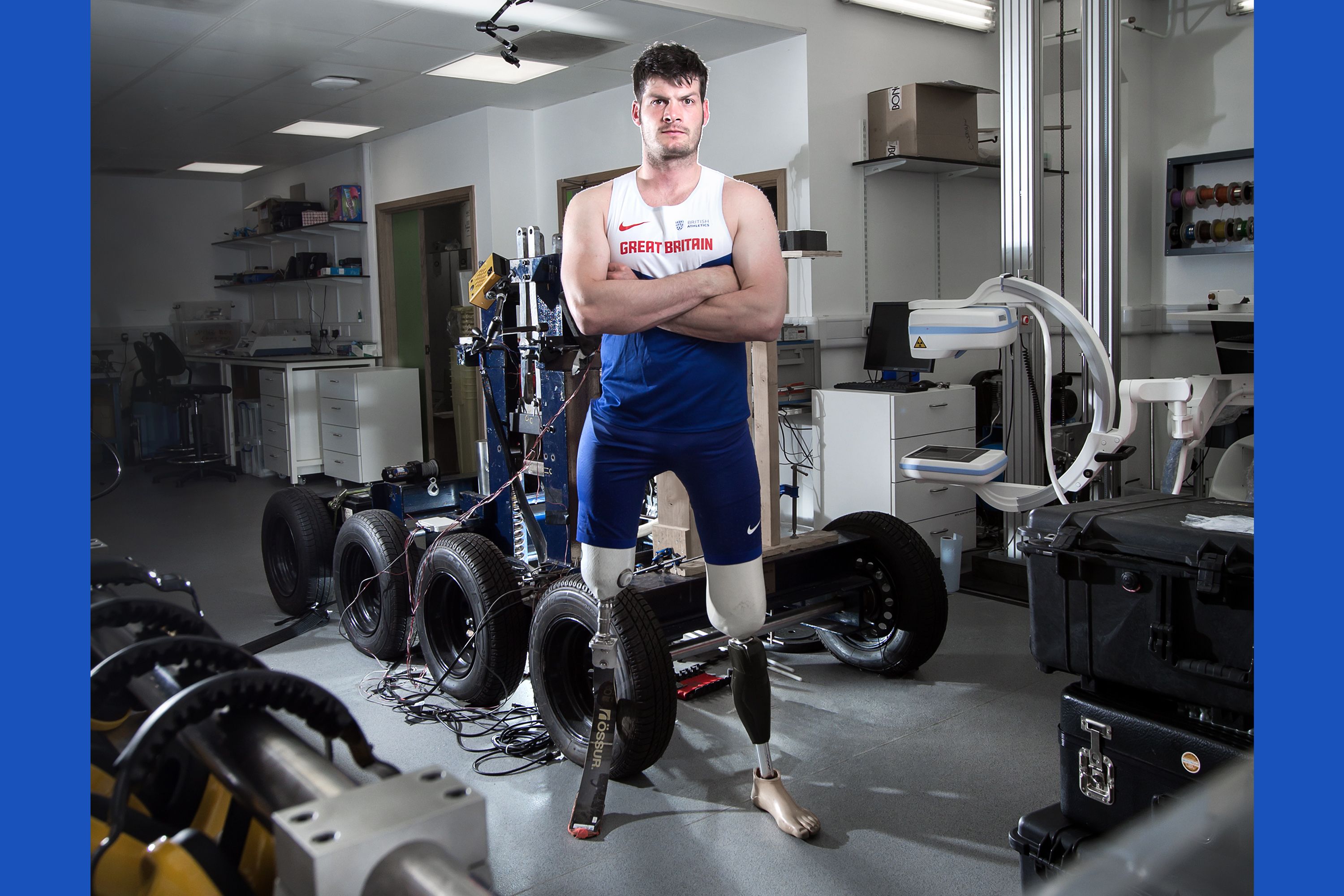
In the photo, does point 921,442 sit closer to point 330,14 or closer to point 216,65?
point 330,14

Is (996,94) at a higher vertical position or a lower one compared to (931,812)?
higher

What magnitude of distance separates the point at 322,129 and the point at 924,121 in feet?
14.7

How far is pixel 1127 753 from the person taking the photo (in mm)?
1736

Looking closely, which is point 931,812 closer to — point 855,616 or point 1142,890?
point 855,616

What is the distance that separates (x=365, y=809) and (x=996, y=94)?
21.0 ft

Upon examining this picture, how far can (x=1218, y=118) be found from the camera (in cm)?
584

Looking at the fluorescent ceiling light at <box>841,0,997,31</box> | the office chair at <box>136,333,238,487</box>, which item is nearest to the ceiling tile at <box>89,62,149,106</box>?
the office chair at <box>136,333,238,487</box>

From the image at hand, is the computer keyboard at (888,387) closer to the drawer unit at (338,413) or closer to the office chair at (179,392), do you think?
the drawer unit at (338,413)

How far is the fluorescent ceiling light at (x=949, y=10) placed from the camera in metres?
5.17

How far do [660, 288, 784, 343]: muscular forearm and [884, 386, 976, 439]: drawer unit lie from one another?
289cm

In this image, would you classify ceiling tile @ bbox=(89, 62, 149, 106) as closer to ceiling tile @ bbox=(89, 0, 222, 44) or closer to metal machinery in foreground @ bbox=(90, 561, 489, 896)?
ceiling tile @ bbox=(89, 0, 222, 44)

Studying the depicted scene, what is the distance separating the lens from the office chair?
1.68 ft

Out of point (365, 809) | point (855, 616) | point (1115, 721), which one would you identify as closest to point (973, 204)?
point (855, 616)

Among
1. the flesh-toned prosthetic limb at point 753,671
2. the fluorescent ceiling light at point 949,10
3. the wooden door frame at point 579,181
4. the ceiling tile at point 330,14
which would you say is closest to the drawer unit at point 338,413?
the flesh-toned prosthetic limb at point 753,671
